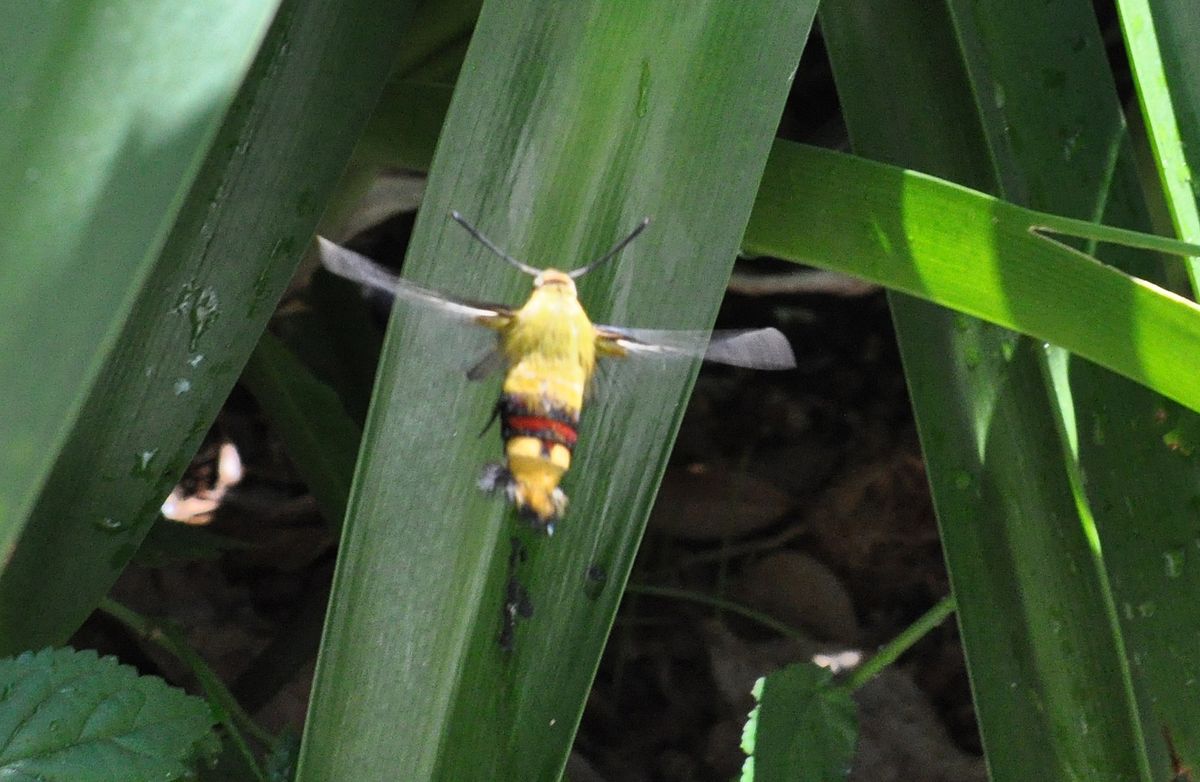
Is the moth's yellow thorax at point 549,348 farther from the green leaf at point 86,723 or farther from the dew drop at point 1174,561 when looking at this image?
the dew drop at point 1174,561

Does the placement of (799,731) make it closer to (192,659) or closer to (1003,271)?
(1003,271)

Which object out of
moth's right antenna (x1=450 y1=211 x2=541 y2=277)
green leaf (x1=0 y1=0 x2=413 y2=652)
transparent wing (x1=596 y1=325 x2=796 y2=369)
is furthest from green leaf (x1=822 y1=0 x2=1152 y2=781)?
green leaf (x1=0 y1=0 x2=413 y2=652)

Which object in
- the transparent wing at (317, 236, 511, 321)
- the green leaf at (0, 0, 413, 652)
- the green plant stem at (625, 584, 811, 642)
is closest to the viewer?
the transparent wing at (317, 236, 511, 321)

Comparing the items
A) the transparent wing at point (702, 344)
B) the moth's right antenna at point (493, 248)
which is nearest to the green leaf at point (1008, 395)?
the transparent wing at point (702, 344)

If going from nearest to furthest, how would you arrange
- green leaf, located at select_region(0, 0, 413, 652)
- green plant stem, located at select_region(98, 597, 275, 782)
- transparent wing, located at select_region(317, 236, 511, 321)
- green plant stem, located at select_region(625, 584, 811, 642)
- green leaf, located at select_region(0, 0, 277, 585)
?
green leaf, located at select_region(0, 0, 277, 585), transparent wing, located at select_region(317, 236, 511, 321), green leaf, located at select_region(0, 0, 413, 652), green plant stem, located at select_region(98, 597, 275, 782), green plant stem, located at select_region(625, 584, 811, 642)

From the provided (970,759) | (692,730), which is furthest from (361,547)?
(970,759)

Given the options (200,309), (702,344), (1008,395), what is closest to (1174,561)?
(1008,395)

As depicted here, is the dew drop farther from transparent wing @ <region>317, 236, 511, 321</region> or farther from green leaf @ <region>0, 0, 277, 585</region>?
green leaf @ <region>0, 0, 277, 585</region>
